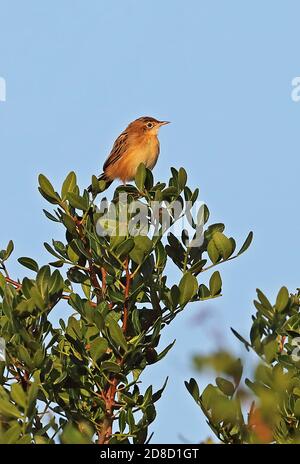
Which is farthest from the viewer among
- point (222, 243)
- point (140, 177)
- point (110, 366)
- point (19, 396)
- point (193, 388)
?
point (140, 177)

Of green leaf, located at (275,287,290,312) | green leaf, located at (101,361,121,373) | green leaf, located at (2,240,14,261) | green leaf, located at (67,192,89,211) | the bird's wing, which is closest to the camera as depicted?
green leaf, located at (275,287,290,312)

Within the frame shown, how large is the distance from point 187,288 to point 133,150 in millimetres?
7449

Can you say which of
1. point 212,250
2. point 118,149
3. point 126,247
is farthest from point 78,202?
point 118,149

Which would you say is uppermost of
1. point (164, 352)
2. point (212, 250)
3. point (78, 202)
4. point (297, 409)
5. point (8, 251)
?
point (78, 202)

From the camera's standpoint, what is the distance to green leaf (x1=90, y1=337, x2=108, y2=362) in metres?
4.62

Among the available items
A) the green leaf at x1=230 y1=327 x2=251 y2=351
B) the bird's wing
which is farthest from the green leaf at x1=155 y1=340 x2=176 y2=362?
the bird's wing

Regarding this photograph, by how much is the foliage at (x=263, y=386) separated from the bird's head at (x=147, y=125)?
26.2 ft

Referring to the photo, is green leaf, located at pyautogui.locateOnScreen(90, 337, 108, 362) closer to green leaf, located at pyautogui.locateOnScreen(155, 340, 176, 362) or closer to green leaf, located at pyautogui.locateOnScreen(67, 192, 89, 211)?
green leaf, located at pyautogui.locateOnScreen(155, 340, 176, 362)

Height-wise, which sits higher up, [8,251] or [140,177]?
[140,177]

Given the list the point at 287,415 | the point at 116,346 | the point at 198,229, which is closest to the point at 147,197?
the point at 198,229

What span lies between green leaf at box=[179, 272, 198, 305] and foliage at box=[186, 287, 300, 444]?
0.54 m

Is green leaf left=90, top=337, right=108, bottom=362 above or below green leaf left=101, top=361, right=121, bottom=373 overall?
above

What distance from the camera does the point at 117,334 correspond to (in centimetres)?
462

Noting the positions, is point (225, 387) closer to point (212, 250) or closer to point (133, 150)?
point (212, 250)
